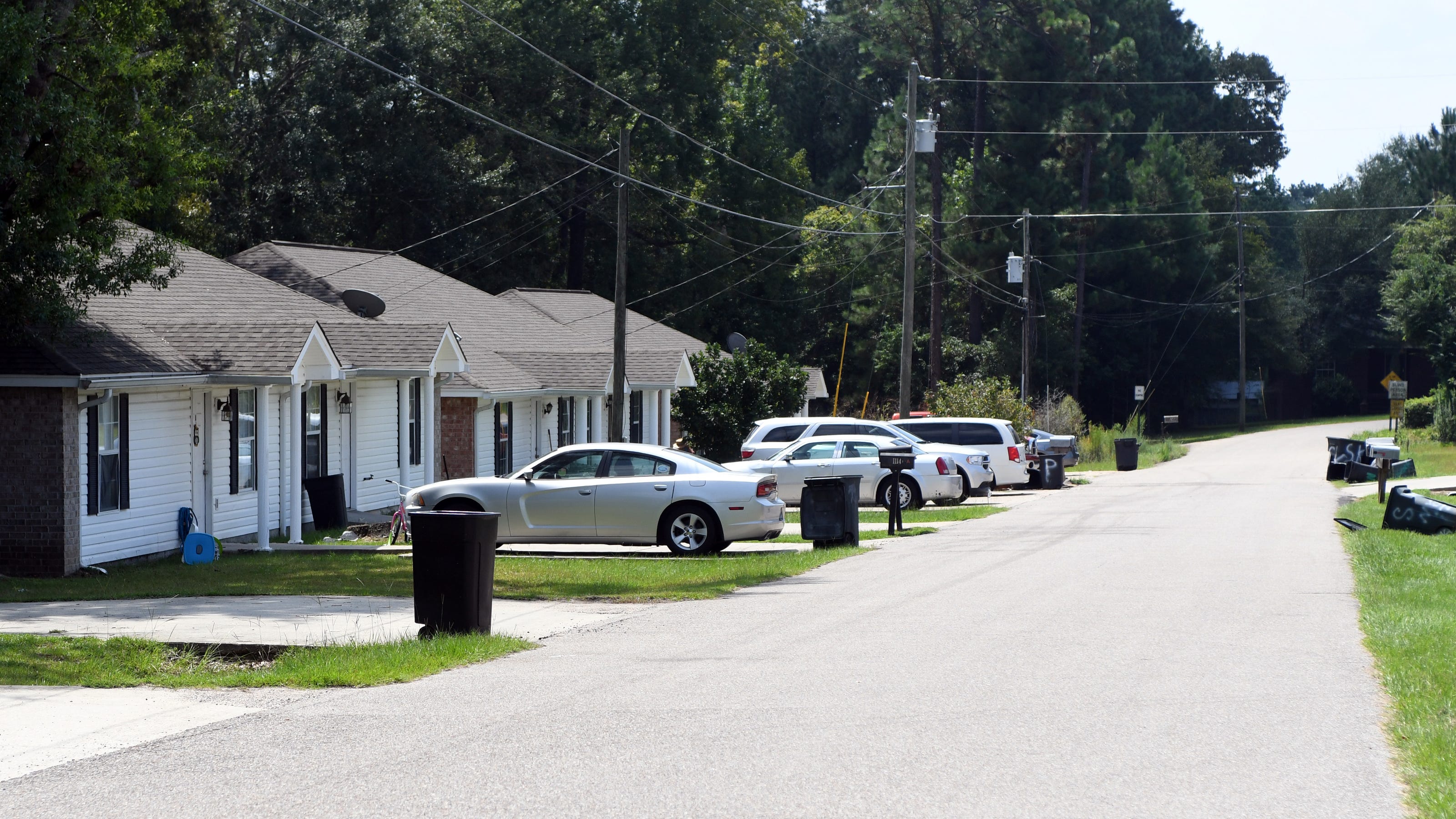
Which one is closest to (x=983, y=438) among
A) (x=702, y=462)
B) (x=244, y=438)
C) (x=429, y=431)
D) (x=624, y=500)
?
(x=429, y=431)

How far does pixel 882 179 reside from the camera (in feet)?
220

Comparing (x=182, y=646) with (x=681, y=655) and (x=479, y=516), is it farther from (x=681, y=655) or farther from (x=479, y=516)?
(x=681, y=655)

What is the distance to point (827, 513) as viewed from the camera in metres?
20.2

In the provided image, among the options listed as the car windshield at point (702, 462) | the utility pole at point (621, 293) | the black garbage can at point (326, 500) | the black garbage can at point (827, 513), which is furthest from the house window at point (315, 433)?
the black garbage can at point (827, 513)

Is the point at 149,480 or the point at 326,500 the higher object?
the point at 149,480

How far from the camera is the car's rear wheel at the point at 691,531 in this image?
1906 cm

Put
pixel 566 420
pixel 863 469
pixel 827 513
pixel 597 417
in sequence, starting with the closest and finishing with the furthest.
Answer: pixel 827 513, pixel 863 469, pixel 566 420, pixel 597 417

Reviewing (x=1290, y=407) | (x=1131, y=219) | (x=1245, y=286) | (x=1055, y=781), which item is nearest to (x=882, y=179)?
(x=1131, y=219)

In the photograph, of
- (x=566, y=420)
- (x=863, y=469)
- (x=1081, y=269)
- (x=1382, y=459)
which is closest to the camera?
(x=863, y=469)

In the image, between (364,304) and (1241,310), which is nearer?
(364,304)

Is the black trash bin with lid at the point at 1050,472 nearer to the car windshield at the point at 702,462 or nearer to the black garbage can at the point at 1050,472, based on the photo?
the black garbage can at the point at 1050,472

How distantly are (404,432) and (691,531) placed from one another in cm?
1049

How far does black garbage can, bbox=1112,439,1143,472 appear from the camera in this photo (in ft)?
156

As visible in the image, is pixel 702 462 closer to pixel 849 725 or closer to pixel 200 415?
pixel 200 415
